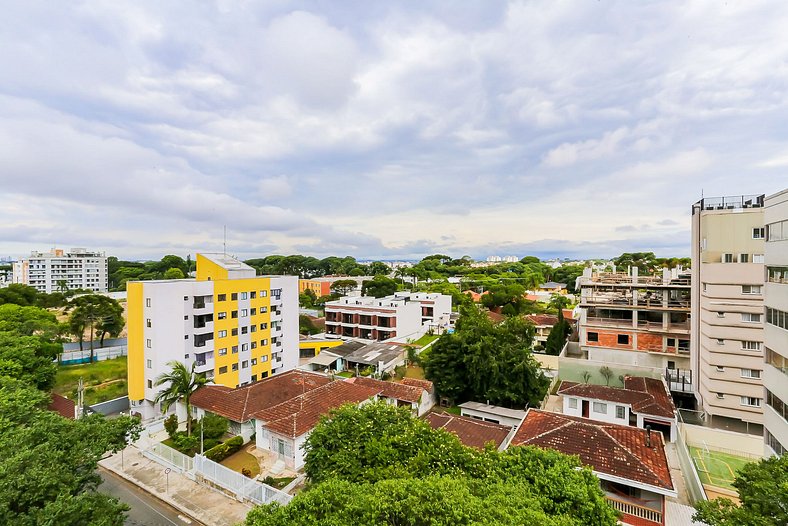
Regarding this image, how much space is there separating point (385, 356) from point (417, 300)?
18.3m

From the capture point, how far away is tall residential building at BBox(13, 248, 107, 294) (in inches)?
3285

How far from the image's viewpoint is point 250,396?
21.4m

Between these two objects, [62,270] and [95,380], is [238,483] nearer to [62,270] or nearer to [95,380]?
[95,380]

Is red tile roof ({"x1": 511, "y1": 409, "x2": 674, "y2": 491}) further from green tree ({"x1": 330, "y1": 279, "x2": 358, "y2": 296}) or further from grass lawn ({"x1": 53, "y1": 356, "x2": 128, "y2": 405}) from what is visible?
green tree ({"x1": 330, "y1": 279, "x2": 358, "y2": 296})

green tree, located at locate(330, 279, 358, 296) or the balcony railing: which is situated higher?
green tree, located at locate(330, 279, 358, 296)

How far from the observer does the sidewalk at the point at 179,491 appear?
46.0 ft

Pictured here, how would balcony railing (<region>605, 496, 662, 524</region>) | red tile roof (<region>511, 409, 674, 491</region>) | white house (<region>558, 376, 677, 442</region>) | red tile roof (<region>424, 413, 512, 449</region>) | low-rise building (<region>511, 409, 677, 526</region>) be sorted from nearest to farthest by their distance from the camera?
1. balcony railing (<region>605, 496, 662, 524</region>)
2. low-rise building (<region>511, 409, 677, 526</region>)
3. red tile roof (<region>511, 409, 674, 491</region>)
4. red tile roof (<region>424, 413, 512, 449</region>)
5. white house (<region>558, 376, 677, 442</region>)

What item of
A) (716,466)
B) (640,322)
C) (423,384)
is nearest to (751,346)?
(640,322)

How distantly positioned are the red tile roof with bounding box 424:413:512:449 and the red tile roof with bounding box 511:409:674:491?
1.51m

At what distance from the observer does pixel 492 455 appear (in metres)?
10.1

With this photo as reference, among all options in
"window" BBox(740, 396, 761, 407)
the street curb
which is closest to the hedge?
the street curb

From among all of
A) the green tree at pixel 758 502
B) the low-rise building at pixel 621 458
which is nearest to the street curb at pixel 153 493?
the low-rise building at pixel 621 458

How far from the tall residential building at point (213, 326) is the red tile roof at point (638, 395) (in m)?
22.9

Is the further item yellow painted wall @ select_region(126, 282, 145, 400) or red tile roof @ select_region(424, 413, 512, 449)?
yellow painted wall @ select_region(126, 282, 145, 400)
